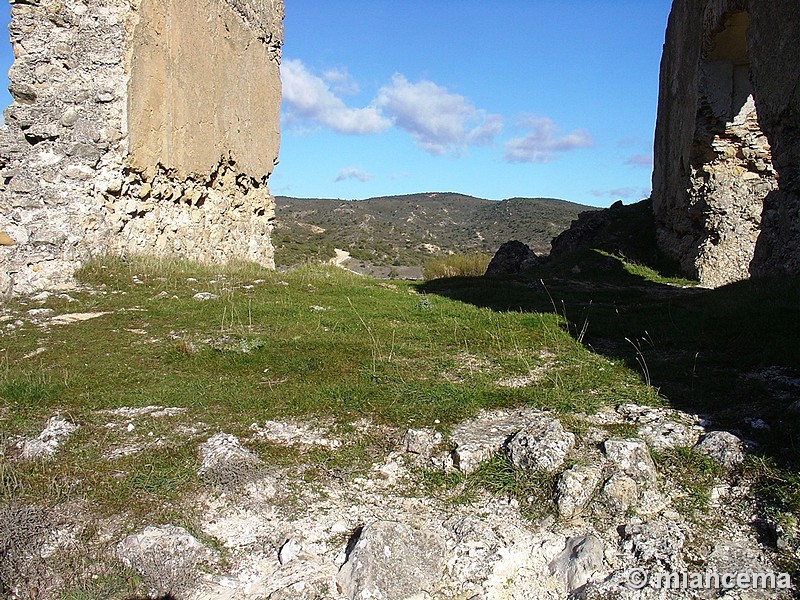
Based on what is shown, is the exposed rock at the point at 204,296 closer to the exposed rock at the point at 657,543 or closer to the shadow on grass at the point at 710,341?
the shadow on grass at the point at 710,341

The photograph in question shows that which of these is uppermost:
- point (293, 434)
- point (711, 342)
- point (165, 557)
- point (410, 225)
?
point (410, 225)

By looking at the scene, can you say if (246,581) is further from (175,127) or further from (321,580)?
(175,127)

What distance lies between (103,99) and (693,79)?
33.5 feet

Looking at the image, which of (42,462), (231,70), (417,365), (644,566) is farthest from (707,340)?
(231,70)

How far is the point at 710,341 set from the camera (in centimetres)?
555

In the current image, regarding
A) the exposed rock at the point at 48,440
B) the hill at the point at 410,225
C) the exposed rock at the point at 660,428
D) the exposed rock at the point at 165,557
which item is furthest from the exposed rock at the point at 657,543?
the hill at the point at 410,225

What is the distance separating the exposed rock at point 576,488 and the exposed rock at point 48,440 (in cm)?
261

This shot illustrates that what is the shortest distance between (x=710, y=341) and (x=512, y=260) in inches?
455

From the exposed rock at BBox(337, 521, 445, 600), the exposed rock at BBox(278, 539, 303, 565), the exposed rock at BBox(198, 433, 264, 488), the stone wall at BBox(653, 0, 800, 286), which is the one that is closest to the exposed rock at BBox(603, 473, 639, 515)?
the exposed rock at BBox(337, 521, 445, 600)

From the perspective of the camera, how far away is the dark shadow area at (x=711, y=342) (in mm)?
3699

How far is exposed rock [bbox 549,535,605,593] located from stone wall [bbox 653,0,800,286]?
21.3 feet

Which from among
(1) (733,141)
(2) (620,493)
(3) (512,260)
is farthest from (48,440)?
(3) (512,260)

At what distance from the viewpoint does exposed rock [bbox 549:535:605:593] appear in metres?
2.67

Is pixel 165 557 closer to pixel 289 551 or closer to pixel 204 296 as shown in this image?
pixel 289 551
